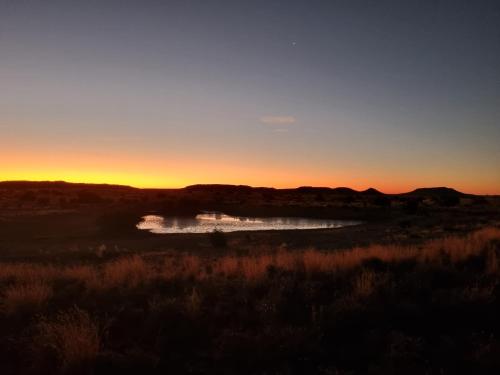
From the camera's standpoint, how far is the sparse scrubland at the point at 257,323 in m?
5.93

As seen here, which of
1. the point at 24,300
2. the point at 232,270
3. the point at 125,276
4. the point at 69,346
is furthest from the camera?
the point at 232,270

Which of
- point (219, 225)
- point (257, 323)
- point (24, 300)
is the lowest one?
point (219, 225)

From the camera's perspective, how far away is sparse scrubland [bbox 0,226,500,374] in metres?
5.93

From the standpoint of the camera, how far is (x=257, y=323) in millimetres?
7500

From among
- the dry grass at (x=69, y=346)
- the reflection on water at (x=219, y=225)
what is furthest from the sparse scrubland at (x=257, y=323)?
the reflection on water at (x=219, y=225)

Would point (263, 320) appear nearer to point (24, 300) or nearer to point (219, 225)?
point (24, 300)

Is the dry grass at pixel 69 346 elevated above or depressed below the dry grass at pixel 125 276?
below

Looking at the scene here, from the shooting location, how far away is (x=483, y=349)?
5.96m

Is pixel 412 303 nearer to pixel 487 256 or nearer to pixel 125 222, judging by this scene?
pixel 487 256

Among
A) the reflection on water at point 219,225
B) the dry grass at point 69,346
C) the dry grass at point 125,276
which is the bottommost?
the reflection on water at point 219,225

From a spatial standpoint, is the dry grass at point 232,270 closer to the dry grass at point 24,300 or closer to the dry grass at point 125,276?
the dry grass at point 125,276

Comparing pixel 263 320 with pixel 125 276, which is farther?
pixel 125 276

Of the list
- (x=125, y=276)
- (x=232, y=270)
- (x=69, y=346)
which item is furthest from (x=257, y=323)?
(x=125, y=276)

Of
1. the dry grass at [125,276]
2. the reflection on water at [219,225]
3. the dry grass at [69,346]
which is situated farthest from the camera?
the reflection on water at [219,225]
